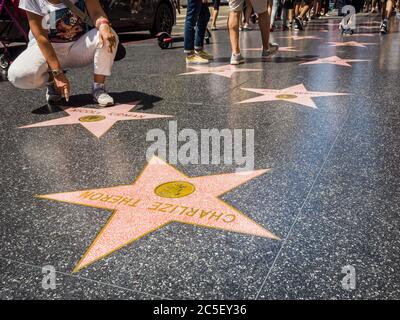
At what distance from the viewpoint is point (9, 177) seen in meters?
1.88

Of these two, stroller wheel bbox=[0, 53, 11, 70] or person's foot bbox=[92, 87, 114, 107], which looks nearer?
person's foot bbox=[92, 87, 114, 107]

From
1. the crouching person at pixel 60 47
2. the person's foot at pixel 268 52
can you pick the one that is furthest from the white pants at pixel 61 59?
the person's foot at pixel 268 52

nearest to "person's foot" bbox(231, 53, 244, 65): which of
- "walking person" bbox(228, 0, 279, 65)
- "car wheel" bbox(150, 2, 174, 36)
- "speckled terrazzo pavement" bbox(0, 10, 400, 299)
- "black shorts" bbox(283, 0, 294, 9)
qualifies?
"walking person" bbox(228, 0, 279, 65)

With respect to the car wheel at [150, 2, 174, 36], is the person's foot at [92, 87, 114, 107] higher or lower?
lower

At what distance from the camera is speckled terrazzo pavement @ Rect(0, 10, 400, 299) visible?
113 centimetres

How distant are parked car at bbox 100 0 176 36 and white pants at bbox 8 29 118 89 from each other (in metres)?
4.21

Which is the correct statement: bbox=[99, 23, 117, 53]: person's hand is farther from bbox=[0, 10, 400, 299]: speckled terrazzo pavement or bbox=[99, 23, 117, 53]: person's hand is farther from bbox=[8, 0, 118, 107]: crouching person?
bbox=[0, 10, 400, 299]: speckled terrazzo pavement

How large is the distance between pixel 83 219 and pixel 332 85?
8.71 ft

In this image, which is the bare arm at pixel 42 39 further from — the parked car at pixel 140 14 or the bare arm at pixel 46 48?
the parked car at pixel 140 14

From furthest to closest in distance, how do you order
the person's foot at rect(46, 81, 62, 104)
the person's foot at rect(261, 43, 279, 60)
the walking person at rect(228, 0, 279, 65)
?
the person's foot at rect(261, 43, 279, 60) < the walking person at rect(228, 0, 279, 65) < the person's foot at rect(46, 81, 62, 104)

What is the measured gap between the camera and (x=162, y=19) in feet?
27.2

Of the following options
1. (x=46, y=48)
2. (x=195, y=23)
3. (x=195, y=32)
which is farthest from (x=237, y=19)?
(x=46, y=48)
